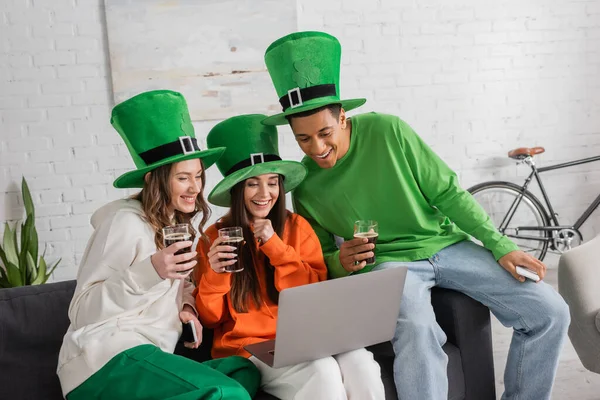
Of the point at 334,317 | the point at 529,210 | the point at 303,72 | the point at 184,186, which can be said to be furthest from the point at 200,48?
the point at 334,317

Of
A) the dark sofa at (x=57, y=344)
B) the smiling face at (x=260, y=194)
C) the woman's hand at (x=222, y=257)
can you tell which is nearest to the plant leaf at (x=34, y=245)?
the dark sofa at (x=57, y=344)

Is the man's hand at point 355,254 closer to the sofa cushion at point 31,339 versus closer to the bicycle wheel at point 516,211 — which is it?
the sofa cushion at point 31,339

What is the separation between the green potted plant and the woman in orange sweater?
6.67 ft

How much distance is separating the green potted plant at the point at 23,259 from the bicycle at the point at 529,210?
2.90 meters

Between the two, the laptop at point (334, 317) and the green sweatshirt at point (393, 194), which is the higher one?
the green sweatshirt at point (393, 194)

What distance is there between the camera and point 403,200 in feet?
8.18

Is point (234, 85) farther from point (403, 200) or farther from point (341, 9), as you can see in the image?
point (403, 200)

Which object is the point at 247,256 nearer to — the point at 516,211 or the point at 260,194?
the point at 260,194

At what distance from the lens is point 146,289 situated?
194 cm

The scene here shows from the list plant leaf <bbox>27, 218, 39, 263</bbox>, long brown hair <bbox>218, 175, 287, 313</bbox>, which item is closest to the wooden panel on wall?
plant leaf <bbox>27, 218, 39, 263</bbox>

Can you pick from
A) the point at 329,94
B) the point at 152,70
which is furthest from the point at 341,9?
the point at 329,94

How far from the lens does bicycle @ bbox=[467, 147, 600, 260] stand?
4.78m

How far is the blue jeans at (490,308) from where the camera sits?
2.15 m

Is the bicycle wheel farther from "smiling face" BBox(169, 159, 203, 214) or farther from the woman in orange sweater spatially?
"smiling face" BBox(169, 159, 203, 214)
